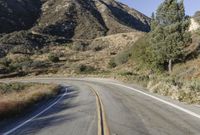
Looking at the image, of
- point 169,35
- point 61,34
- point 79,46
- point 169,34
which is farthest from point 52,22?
point 169,35

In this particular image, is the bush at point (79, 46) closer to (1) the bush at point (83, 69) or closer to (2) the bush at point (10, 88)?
(1) the bush at point (83, 69)

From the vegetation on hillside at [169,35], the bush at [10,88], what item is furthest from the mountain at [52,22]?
the vegetation on hillside at [169,35]

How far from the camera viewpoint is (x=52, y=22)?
132000mm

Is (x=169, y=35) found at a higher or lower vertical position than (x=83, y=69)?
higher

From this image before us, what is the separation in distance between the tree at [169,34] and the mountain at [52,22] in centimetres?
6579

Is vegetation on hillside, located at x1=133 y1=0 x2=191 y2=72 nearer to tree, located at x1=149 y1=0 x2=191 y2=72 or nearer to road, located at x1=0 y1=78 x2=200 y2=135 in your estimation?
tree, located at x1=149 y1=0 x2=191 y2=72

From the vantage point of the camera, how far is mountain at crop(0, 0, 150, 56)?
113 meters

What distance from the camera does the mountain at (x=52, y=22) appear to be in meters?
113

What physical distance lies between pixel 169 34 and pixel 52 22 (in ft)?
312

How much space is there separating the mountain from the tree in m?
65.8

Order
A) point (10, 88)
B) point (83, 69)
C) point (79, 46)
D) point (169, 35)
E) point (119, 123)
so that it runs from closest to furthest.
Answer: point (119, 123) < point (169, 35) < point (10, 88) < point (83, 69) < point (79, 46)

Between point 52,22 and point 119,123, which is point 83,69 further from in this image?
point 119,123

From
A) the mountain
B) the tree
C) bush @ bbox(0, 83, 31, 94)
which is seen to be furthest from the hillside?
the tree

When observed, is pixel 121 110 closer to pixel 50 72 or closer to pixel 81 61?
pixel 50 72
